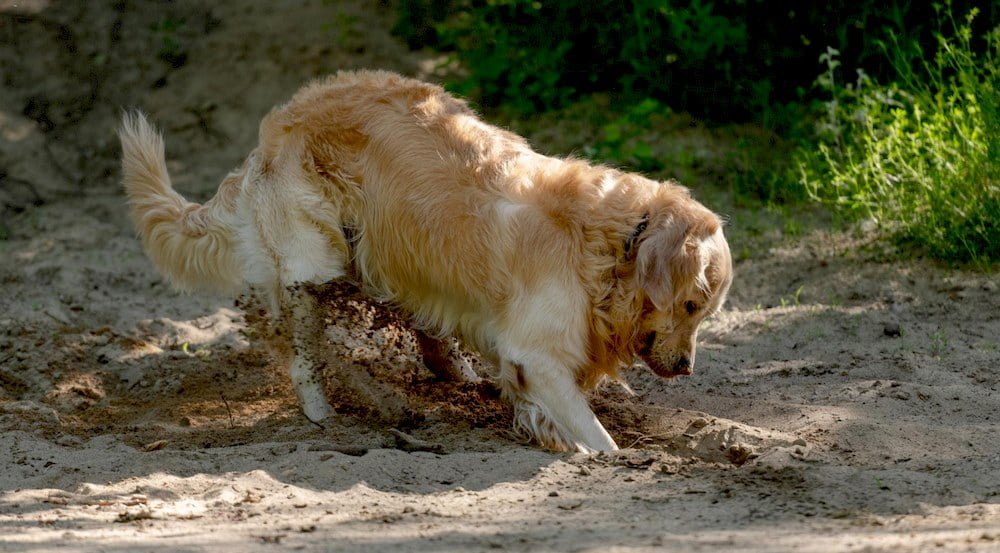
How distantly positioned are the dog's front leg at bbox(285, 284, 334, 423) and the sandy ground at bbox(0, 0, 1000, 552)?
0.36 ft

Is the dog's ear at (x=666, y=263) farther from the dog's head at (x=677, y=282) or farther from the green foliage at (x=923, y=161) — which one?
the green foliage at (x=923, y=161)

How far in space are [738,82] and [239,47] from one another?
447cm

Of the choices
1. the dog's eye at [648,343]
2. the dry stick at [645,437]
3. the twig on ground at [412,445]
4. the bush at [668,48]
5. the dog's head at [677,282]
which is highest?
the bush at [668,48]

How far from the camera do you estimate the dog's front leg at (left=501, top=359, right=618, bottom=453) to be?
532 centimetres

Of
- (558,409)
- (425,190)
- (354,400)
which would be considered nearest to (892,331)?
(558,409)

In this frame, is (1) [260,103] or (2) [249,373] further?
(1) [260,103]

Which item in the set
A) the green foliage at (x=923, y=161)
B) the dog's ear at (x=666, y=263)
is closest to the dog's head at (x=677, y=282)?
the dog's ear at (x=666, y=263)

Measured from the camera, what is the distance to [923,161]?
26.5 feet

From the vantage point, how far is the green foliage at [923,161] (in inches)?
300

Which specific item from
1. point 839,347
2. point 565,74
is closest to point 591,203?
point 839,347

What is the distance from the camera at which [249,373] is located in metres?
6.80

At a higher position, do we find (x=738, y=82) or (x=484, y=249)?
(x=738, y=82)

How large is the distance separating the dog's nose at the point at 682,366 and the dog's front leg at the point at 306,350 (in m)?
1.81

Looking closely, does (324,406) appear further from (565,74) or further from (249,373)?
(565,74)
